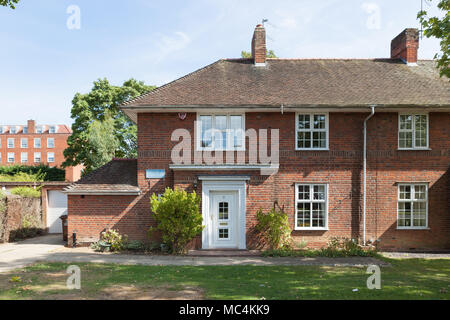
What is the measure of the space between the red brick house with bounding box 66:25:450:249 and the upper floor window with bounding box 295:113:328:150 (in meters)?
0.04

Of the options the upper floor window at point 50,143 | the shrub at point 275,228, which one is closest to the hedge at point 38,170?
the upper floor window at point 50,143

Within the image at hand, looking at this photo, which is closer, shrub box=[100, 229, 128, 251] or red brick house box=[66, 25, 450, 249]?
shrub box=[100, 229, 128, 251]

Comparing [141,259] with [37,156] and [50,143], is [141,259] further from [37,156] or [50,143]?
[37,156]

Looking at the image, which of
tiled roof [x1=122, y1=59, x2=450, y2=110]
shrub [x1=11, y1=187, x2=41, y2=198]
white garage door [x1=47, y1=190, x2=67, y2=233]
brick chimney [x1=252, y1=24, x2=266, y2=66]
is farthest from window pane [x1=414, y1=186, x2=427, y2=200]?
shrub [x1=11, y1=187, x2=41, y2=198]

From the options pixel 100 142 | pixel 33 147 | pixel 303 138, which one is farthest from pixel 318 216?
pixel 33 147

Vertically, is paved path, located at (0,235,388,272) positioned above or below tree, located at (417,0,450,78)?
below

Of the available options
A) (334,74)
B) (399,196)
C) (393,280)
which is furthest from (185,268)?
(334,74)

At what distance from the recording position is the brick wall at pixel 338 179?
13062mm

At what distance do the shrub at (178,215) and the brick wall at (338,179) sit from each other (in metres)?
1.31

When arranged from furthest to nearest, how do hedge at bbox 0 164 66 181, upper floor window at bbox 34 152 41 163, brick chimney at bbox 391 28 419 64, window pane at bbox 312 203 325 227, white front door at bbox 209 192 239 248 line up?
upper floor window at bbox 34 152 41 163, hedge at bbox 0 164 66 181, brick chimney at bbox 391 28 419 64, window pane at bbox 312 203 325 227, white front door at bbox 209 192 239 248

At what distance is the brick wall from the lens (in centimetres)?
1306

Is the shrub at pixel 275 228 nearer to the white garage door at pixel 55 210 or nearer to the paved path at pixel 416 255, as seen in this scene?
the paved path at pixel 416 255

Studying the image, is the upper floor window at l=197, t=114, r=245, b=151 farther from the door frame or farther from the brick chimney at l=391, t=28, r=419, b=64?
the brick chimney at l=391, t=28, r=419, b=64

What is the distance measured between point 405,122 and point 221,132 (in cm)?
797
